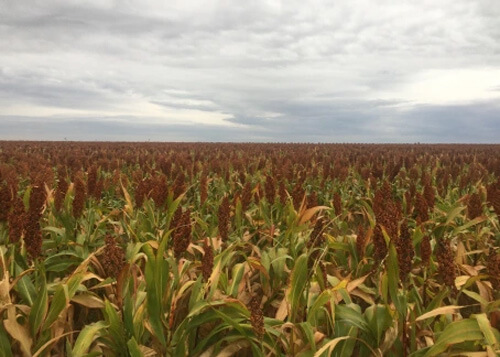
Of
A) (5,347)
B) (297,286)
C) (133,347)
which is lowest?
(5,347)

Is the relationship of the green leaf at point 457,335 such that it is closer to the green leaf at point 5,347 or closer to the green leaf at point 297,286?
the green leaf at point 297,286

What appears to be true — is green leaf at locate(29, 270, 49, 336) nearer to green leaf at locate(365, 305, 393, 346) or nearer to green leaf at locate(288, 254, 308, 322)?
green leaf at locate(288, 254, 308, 322)

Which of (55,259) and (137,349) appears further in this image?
(55,259)

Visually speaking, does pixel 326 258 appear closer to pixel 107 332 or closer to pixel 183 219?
→ pixel 183 219

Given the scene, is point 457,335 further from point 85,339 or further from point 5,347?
point 5,347

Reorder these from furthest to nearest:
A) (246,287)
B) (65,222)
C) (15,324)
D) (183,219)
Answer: (65,222) < (246,287) < (183,219) < (15,324)

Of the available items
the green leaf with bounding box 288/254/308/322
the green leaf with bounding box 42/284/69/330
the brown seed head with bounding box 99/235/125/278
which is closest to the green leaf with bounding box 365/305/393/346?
the green leaf with bounding box 288/254/308/322

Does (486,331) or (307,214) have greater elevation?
(307,214)

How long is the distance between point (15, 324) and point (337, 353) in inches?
77.3

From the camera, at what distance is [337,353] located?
2.57 meters

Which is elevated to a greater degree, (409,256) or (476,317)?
(409,256)

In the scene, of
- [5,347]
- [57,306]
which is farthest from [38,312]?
[5,347]

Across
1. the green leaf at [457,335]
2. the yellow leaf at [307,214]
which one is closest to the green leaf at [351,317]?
the green leaf at [457,335]

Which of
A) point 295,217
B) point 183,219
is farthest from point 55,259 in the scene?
point 295,217
